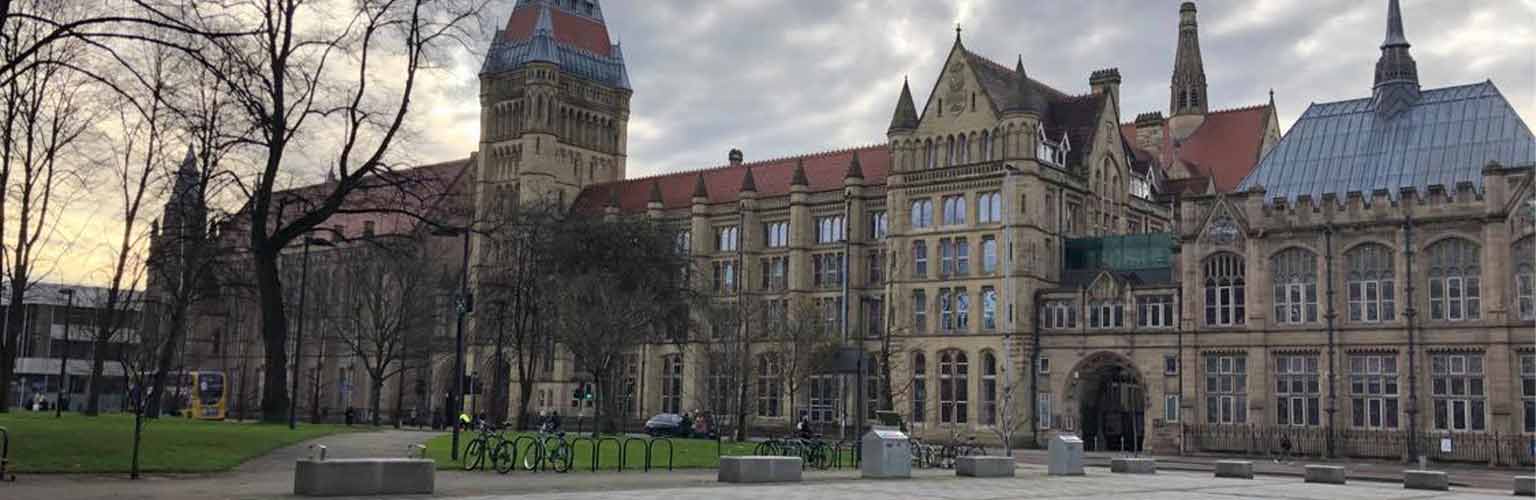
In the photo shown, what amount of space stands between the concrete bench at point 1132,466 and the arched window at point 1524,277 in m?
20.4

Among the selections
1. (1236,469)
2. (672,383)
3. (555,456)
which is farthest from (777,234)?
(555,456)

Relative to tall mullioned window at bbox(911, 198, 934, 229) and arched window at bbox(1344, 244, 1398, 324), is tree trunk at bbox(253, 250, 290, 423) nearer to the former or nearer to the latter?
tall mullioned window at bbox(911, 198, 934, 229)

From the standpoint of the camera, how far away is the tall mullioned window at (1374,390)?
53.2m

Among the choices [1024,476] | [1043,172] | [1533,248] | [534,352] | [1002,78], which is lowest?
[1024,476]

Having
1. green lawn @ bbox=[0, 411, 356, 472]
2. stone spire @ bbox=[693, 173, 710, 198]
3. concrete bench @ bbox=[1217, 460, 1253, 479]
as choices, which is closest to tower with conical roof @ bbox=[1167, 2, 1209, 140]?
stone spire @ bbox=[693, 173, 710, 198]

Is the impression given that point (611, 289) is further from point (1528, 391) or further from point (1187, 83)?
point (1187, 83)

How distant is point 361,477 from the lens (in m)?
22.0

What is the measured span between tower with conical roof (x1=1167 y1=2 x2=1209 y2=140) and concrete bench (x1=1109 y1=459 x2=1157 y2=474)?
57.3m

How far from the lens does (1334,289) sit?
54656 millimetres

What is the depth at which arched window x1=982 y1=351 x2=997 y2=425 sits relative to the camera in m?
66.1

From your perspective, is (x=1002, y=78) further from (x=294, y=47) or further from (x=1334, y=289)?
(x=294, y=47)

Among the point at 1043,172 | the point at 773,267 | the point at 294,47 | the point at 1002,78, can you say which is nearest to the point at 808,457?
the point at 294,47

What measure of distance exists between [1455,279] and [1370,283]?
310 cm

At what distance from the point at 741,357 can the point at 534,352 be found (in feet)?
41.4
